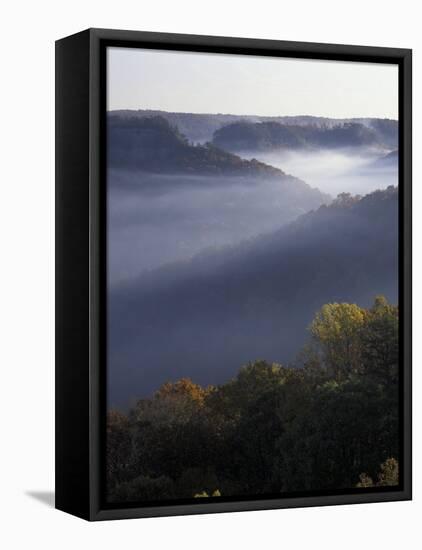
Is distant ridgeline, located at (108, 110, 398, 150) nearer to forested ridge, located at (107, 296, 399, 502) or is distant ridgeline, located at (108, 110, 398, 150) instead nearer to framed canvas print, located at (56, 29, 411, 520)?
framed canvas print, located at (56, 29, 411, 520)

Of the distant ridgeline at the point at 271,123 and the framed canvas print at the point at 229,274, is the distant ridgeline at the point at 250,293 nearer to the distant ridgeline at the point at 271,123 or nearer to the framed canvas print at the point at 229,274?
the framed canvas print at the point at 229,274

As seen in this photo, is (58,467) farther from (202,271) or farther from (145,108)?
(145,108)

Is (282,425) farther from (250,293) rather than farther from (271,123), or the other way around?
Answer: (271,123)

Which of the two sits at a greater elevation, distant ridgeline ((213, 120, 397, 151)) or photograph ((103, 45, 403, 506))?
distant ridgeline ((213, 120, 397, 151))

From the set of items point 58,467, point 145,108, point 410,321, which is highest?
point 145,108

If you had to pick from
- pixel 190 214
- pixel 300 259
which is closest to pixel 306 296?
pixel 300 259

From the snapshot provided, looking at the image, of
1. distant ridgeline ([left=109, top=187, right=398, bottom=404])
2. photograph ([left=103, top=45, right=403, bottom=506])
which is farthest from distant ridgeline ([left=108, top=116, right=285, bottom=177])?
distant ridgeline ([left=109, top=187, right=398, bottom=404])
